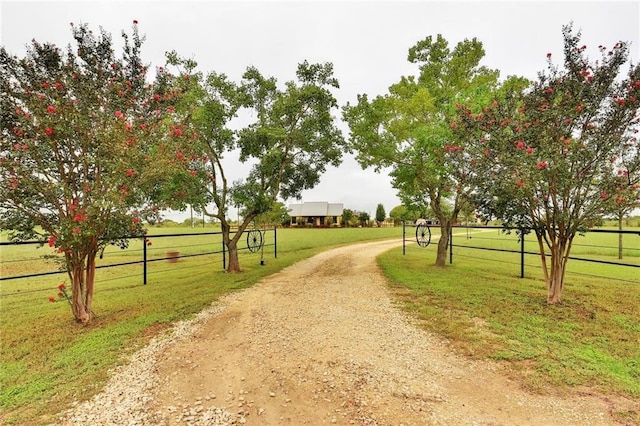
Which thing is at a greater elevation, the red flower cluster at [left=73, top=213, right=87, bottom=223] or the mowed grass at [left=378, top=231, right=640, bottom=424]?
the red flower cluster at [left=73, top=213, right=87, bottom=223]

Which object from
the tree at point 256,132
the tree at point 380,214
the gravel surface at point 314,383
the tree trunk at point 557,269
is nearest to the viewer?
the gravel surface at point 314,383

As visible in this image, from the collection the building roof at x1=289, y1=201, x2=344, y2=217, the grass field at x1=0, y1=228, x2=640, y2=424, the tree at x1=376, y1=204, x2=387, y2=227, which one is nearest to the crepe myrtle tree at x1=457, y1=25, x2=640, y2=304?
the grass field at x1=0, y1=228, x2=640, y2=424

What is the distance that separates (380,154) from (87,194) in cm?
984

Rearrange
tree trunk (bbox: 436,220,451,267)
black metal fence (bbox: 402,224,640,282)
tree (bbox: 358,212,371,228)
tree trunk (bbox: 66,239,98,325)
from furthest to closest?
tree (bbox: 358,212,371,228), tree trunk (bbox: 436,220,451,267), black metal fence (bbox: 402,224,640,282), tree trunk (bbox: 66,239,98,325)

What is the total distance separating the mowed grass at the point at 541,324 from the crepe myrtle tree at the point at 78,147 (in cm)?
629

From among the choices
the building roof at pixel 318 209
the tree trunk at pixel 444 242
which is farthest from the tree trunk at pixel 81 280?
the building roof at pixel 318 209

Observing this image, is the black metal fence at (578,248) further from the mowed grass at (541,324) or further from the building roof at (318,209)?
the building roof at (318,209)

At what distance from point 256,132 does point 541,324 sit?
377 inches

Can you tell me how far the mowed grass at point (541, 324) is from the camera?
3789 millimetres

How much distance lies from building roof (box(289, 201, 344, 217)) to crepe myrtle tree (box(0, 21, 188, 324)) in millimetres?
52250

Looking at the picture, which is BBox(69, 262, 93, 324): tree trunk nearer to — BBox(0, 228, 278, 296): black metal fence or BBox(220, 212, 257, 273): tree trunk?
BBox(0, 228, 278, 296): black metal fence

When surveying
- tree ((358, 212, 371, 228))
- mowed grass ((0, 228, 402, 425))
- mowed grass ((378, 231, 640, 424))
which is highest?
tree ((358, 212, 371, 228))

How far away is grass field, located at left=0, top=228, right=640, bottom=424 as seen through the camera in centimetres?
371

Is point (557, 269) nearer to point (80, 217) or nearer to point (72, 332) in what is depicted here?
point (80, 217)
